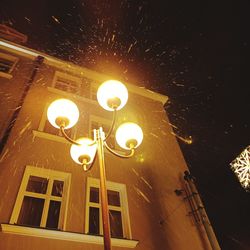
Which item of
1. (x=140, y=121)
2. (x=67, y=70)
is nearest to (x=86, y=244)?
(x=140, y=121)

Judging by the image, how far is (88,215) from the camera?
633cm

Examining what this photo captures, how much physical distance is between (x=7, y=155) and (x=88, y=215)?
9.18 feet

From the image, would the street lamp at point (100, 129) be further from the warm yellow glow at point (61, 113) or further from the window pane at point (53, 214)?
the window pane at point (53, 214)

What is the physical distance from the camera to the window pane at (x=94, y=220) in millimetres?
6302

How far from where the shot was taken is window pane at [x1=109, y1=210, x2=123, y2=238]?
21.6 feet

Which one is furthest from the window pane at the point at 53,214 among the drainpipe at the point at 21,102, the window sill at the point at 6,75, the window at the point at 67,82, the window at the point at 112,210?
the window at the point at 67,82

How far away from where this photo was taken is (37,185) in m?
6.61

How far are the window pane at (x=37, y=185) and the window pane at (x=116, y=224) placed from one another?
2.05m

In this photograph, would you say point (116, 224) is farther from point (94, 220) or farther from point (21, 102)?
point (21, 102)

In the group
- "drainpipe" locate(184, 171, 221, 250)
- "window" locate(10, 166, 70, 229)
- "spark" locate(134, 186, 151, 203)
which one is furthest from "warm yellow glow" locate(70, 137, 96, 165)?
"drainpipe" locate(184, 171, 221, 250)

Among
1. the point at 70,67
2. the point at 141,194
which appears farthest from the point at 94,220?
the point at 70,67

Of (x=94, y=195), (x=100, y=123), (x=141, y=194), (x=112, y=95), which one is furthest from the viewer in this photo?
(x=100, y=123)

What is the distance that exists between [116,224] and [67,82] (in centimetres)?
735

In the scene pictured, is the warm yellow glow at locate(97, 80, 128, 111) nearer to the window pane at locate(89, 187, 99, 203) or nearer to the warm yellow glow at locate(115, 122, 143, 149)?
the warm yellow glow at locate(115, 122, 143, 149)
